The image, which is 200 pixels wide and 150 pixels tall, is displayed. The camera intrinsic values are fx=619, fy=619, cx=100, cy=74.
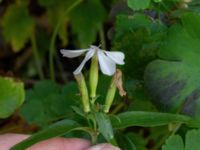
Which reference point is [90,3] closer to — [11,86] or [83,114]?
[11,86]

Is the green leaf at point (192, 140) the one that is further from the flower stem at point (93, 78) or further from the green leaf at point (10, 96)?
the green leaf at point (10, 96)

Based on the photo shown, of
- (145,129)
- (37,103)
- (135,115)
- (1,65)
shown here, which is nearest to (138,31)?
(135,115)

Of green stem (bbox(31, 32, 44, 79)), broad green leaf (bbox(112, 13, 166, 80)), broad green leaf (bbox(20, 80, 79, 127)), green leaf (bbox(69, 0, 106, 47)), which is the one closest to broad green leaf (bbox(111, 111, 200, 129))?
broad green leaf (bbox(112, 13, 166, 80))

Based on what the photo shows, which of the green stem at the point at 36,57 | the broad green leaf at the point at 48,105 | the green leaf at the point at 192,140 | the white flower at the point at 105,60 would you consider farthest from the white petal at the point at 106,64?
the green stem at the point at 36,57

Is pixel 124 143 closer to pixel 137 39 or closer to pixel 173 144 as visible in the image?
pixel 173 144

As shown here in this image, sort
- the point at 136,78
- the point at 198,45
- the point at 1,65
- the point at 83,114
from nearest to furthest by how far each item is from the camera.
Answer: the point at 83,114 → the point at 198,45 → the point at 136,78 → the point at 1,65
